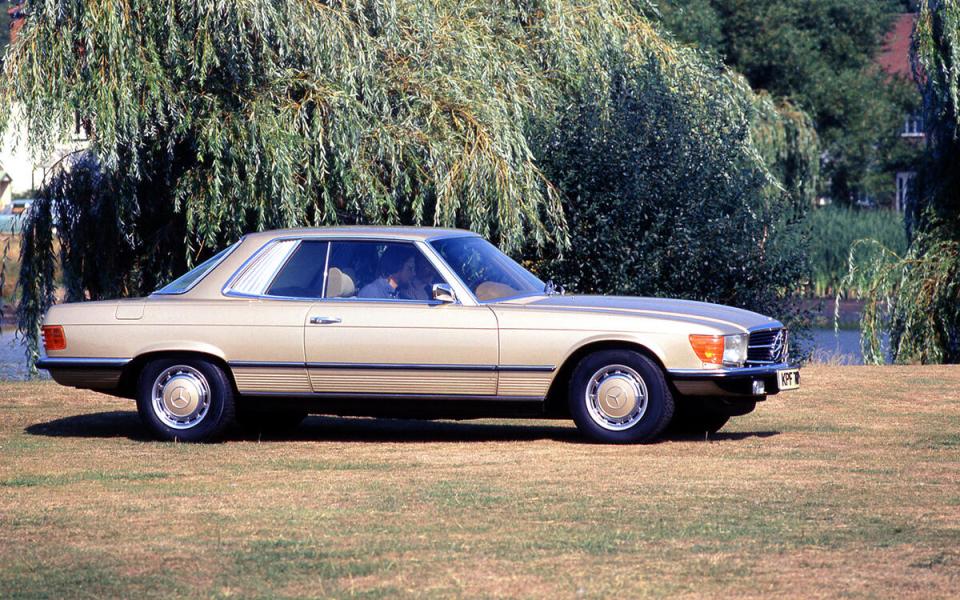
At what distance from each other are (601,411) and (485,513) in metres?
2.82

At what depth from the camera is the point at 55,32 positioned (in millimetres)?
15375

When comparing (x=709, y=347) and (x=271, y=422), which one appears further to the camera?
(x=271, y=422)

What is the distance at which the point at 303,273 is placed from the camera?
10.7m

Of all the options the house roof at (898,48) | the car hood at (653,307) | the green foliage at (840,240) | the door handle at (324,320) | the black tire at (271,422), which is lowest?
the black tire at (271,422)

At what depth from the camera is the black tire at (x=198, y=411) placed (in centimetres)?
1051

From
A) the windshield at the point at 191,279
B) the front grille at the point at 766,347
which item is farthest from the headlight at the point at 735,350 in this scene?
the windshield at the point at 191,279

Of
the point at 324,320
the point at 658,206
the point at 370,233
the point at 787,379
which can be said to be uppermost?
the point at 658,206

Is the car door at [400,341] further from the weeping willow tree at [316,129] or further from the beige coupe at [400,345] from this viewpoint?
the weeping willow tree at [316,129]

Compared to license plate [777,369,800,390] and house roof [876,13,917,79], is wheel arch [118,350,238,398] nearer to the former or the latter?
license plate [777,369,800,390]

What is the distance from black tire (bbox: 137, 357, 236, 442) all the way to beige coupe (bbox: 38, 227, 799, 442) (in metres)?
0.01

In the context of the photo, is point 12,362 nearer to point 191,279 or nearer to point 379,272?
point 191,279

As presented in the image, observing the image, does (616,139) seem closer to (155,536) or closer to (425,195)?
(425,195)

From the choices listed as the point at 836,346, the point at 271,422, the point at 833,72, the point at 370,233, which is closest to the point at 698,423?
the point at 370,233

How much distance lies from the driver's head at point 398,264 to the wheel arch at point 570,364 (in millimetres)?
1281
